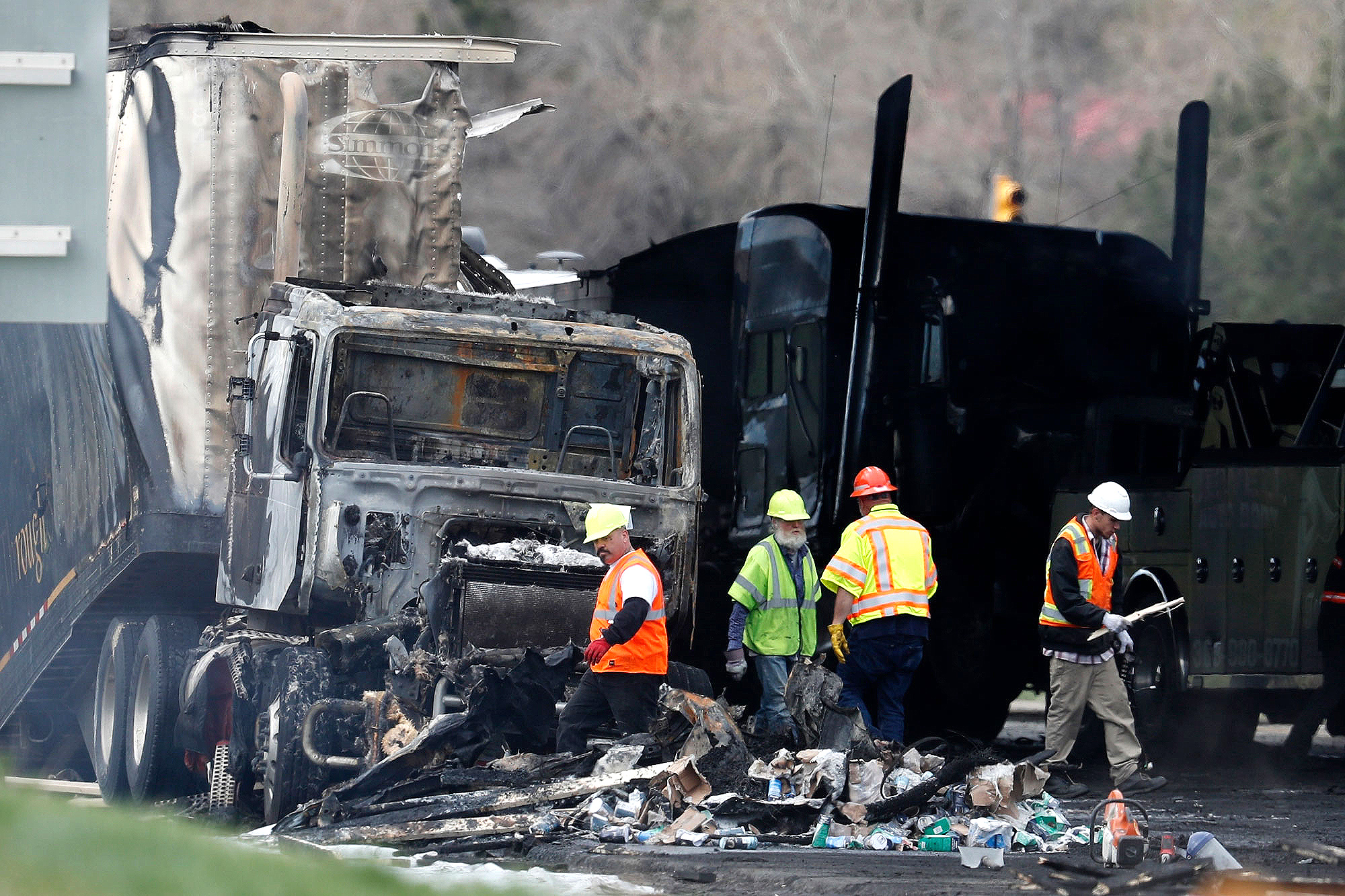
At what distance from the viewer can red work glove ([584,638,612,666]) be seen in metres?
7.20

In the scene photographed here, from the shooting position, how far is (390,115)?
31.6ft

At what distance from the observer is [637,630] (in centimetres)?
723

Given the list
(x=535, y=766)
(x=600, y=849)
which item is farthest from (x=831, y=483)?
(x=600, y=849)

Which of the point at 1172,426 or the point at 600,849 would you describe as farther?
the point at 1172,426

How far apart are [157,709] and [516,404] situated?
7.57ft

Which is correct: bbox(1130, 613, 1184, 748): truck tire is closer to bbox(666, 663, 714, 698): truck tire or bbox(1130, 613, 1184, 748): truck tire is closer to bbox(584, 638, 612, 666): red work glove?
bbox(666, 663, 714, 698): truck tire

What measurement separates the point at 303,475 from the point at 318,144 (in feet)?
6.77

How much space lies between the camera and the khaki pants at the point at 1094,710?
8977mm

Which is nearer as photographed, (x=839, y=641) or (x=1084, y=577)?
(x=839, y=641)

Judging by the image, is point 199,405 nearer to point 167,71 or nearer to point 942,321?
point 167,71

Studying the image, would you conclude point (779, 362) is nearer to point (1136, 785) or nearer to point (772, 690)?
point (772, 690)

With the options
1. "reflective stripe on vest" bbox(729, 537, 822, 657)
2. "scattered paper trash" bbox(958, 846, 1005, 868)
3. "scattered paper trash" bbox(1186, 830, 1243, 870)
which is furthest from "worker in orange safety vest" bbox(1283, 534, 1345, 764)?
"scattered paper trash" bbox(958, 846, 1005, 868)

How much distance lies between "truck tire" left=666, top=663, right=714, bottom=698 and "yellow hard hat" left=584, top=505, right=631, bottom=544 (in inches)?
49.2

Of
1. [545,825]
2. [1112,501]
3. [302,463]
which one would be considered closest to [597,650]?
[545,825]
